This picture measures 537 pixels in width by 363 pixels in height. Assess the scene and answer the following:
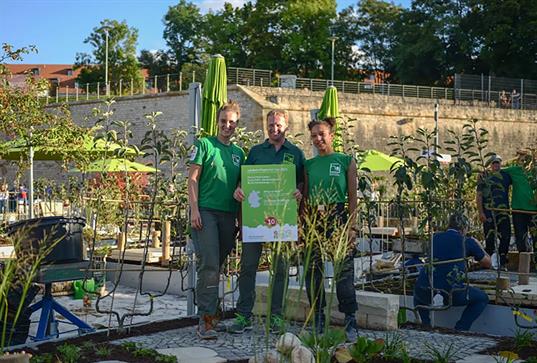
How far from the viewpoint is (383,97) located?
34469 millimetres

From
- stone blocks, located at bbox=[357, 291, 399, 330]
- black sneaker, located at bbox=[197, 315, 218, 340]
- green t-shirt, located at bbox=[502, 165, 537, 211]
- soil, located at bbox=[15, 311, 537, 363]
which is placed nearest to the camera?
soil, located at bbox=[15, 311, 537, 363]

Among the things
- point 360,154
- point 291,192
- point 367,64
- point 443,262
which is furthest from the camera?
point 367,64

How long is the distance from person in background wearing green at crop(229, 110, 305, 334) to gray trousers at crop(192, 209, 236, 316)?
0.69ft

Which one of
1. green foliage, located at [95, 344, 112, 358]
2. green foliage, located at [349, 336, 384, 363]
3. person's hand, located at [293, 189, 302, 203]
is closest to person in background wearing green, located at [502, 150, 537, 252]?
person's hand, located at [293, 189, 302, 203]

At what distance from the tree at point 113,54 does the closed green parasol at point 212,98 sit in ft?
154

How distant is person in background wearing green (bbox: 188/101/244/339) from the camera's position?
5.96 meters

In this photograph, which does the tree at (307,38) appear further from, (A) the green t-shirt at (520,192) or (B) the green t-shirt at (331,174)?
(B) the green t-shirt at (331,174)

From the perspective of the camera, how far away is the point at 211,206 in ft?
19.7

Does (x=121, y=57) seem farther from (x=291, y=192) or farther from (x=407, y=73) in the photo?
(x=291, y=192)

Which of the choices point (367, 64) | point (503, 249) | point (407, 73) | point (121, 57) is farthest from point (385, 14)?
point (503, 249)

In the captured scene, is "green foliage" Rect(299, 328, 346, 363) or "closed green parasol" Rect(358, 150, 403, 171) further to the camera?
"closed green parasol" Rect(358, 150, 403, 171)

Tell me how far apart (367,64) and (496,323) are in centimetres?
4623

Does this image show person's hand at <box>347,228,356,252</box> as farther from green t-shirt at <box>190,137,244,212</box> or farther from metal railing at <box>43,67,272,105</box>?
metal railing at <box>43,67,272,105</box>

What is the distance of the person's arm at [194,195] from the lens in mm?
5910
